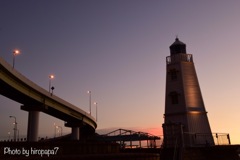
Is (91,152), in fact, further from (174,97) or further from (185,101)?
(174,97)

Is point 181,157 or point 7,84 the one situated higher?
point 7,84

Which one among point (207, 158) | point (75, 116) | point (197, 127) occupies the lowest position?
point (207, 158)

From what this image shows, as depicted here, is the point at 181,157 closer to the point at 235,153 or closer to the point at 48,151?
the point at 235,153

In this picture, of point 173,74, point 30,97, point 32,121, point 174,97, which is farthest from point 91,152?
point 173,74

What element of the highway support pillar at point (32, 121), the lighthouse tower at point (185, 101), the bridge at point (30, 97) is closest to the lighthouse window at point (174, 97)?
the lighthouse tower at point (185, 101)

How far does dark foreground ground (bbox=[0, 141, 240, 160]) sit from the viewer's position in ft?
59.6

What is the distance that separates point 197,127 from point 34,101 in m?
25.3

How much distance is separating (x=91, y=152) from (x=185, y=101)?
2299 centimetres

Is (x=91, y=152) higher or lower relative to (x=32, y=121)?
lower

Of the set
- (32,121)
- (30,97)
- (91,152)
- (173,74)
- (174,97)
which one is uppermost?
(173,74)

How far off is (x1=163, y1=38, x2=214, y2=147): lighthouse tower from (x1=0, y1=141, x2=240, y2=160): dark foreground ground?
24.5 ft

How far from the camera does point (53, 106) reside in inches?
1832

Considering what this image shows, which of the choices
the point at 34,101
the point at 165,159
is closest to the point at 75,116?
the point at 34,101

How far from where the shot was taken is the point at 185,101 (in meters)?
42.3
